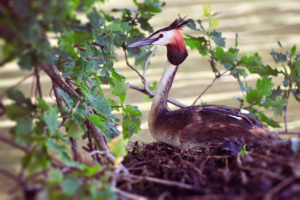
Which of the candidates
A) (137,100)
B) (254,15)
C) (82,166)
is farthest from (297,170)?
(254,15)

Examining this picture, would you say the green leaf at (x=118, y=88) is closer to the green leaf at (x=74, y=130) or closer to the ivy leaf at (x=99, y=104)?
the ivy leaf at (x=99, y=104)

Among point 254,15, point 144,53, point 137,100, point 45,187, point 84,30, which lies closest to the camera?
point 45,187

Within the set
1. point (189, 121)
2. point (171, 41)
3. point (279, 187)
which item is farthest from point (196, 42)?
point (279, 187)

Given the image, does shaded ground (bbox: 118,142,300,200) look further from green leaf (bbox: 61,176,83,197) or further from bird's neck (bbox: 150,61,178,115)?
bird's neck (bbox: 150,61,178,115)

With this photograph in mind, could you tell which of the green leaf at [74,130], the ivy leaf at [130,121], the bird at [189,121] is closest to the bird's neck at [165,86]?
the bird at [189,121]

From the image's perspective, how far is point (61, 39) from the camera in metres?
0.52

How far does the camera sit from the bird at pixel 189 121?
Answer: 2.59 feet

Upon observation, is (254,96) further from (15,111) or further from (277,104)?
(15,111)

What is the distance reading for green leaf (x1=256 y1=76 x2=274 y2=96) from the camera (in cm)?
90

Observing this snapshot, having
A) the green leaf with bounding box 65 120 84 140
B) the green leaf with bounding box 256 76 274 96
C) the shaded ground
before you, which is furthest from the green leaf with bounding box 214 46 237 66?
the green leaf with bounding box 65 120 84 140

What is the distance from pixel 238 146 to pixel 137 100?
2.52ft

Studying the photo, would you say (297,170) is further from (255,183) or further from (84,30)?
(84,30)

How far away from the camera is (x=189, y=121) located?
2.81ft

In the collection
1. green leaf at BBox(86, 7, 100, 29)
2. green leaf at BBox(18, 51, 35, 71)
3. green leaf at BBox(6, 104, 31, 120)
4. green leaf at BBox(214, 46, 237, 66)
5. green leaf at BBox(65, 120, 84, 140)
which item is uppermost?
green leaf at BBox(214, 46, 237, 66)
